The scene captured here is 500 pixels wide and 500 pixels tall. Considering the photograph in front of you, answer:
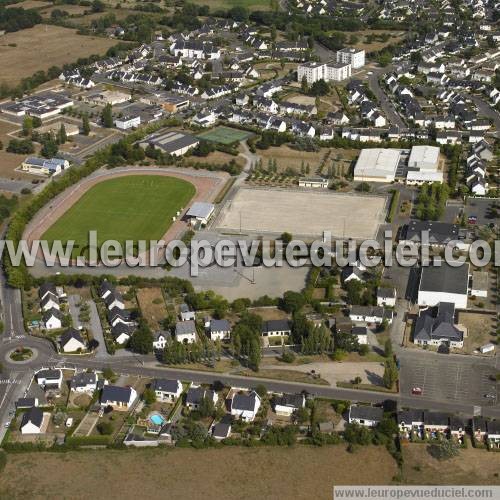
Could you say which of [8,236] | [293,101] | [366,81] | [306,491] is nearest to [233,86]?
[293,101]

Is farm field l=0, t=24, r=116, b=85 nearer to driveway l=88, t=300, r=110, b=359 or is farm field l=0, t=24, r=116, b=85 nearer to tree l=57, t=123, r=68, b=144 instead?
tree l=57, t=123, r=68, b=144

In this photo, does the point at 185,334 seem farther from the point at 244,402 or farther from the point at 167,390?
the point at 244,402

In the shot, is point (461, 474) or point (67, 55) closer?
point (461, 474)

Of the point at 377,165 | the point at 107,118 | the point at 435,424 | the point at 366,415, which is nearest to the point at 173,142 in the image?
the point at 107,118

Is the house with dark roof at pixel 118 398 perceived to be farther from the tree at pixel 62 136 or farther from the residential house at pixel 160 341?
the tree at pixel 62 136

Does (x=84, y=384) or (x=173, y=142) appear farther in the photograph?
(x=173, y=142)

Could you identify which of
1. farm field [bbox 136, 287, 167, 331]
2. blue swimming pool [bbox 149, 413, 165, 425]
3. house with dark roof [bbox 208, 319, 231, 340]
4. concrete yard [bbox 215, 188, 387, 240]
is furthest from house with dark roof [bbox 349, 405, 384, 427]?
concrete yard [bbox 215, 188, 387, 240]

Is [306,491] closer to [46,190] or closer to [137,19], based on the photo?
[46,190]
